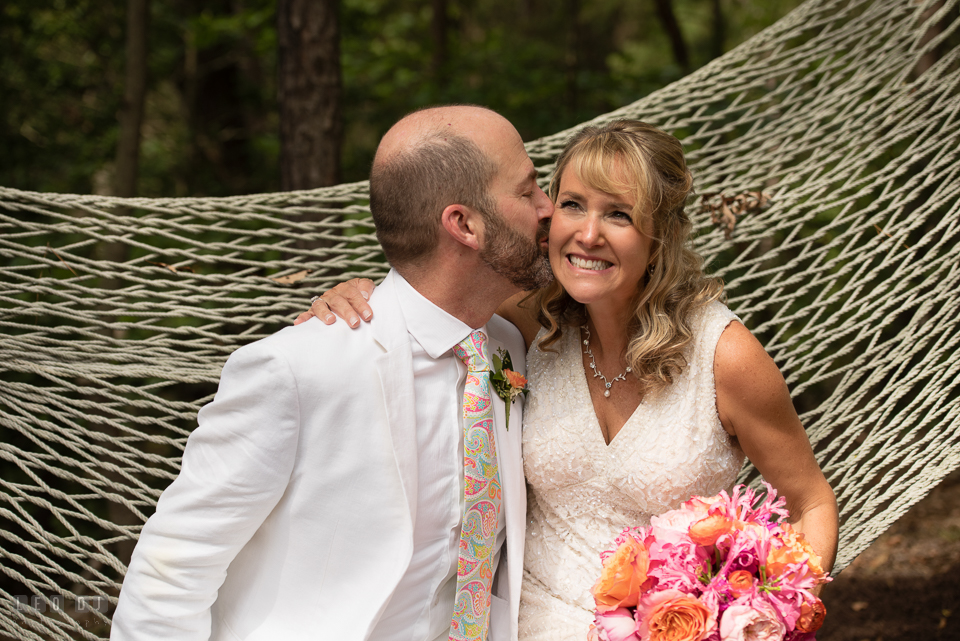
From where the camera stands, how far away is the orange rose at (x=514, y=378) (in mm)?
1723

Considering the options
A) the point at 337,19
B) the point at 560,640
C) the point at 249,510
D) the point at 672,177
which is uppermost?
the point at 337,19

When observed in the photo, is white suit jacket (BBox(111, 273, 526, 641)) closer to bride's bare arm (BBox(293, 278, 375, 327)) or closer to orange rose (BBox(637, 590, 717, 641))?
bride's bare arm (BBox(293, 278, 375, 327))

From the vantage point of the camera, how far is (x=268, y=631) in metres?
1.49

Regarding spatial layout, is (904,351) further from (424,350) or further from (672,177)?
(424,350)

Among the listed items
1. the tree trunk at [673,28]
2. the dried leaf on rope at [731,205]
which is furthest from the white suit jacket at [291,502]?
the tree trunk at [673,28]

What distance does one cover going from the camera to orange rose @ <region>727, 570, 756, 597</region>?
114 centimetres

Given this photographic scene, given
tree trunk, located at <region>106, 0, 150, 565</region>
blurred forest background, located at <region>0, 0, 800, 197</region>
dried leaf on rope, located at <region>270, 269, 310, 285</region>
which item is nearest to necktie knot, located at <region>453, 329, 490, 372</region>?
dried leaf on rope, located at <region>270, 269, 310, 285</region>

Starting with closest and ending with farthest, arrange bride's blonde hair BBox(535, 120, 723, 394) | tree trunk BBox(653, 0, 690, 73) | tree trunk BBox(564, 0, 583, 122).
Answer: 1. bride's blonde hair BBox(535, 120, 723, 394)
2. tree trunk BBox(653, 0, 690, 73)
3. tree trunk BBox(564, 0, 583, 122)

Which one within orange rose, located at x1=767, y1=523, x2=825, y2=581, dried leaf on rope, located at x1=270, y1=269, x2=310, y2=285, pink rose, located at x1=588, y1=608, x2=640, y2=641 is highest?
dried leaf on rope, located at x1=270, y1=269, x2=310, y2=285

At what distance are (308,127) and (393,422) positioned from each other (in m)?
1.96

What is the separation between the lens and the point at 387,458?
4.92 feet

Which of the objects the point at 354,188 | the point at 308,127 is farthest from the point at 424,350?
the point at 308,127

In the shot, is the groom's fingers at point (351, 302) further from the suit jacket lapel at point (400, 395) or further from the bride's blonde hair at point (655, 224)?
the bride's blonde hair at point (655, 224)

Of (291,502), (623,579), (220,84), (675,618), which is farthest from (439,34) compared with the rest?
(675,618)
